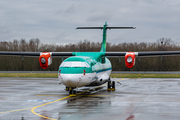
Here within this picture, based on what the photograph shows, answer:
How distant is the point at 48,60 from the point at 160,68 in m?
49.1

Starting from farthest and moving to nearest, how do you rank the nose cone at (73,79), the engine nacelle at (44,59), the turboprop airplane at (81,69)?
the engine nacelle at (44,59) < the turboprop airplane at (81,69) < the nose cone at (73,79)

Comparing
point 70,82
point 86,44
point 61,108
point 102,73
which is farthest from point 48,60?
point 86,44

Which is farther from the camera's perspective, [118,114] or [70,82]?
[70,82]

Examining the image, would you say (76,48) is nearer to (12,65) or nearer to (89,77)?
(12,65)

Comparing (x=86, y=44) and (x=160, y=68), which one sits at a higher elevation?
(x=86, y=44)

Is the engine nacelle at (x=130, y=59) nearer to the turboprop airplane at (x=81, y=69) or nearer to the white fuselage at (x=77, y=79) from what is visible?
the turboprop airplane at (x=81, y=69)

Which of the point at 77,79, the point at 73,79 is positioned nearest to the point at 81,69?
the point at 77,79

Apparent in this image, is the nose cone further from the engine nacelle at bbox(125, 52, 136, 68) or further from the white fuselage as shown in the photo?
the engine nacelle at bbox(125, 52, 136, 68)

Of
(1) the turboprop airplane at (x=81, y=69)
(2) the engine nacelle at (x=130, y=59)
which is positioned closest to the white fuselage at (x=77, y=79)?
(1) the turboprop airplane at (x=81, y=69)

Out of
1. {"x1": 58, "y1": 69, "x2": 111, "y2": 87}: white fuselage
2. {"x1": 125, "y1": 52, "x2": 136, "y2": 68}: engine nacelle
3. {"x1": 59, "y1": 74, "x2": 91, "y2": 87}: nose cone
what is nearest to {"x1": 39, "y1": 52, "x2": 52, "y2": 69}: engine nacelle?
{"x1": 58, "y1": 69, "x2": 111, "y2": 87}: white fuselage

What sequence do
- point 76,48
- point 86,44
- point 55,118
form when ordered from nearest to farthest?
point 55,118, point 76,48, point 86,44

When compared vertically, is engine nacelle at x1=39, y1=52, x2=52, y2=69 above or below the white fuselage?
above

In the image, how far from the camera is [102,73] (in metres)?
20.4

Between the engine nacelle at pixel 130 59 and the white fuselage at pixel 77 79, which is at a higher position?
the engine nacelle at pixel 130 59
